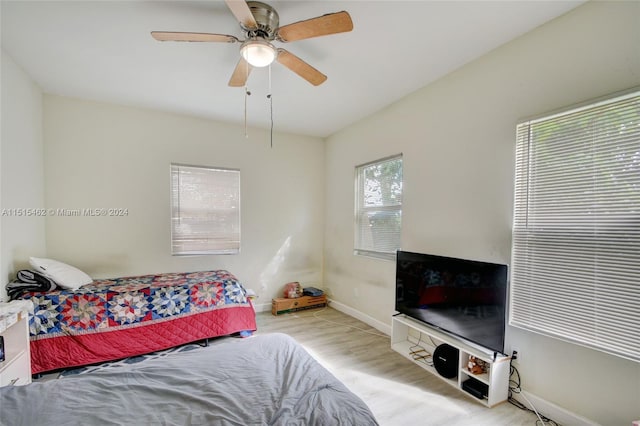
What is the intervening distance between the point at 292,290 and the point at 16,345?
274 cm

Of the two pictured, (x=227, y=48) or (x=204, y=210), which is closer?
(x=227, y=48)

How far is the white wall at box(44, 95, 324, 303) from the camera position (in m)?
3.04

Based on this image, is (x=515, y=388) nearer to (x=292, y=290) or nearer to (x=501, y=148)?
(x=501, y=148)

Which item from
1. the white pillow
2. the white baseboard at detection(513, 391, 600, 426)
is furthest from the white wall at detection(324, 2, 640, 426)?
the white pillow

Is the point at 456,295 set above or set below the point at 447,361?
above

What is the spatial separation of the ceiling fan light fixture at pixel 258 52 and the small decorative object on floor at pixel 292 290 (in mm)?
3061

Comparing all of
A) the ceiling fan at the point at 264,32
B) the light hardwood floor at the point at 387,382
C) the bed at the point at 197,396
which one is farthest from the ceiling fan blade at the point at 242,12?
the light hardwood floor at the point at 387,382

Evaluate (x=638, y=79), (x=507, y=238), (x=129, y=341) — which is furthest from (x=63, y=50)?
(x=638, y=79)

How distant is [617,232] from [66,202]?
4.79 meters

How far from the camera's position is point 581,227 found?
1.70 metres

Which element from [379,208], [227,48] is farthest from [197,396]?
[379,208]

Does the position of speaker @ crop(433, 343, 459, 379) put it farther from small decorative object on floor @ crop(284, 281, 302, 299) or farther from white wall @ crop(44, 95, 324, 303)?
white wall @ crop(44, 95, 324, 303)

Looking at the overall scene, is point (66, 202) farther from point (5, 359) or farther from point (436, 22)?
point (436, 22)

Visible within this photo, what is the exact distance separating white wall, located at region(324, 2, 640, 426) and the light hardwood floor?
1.11 ft
